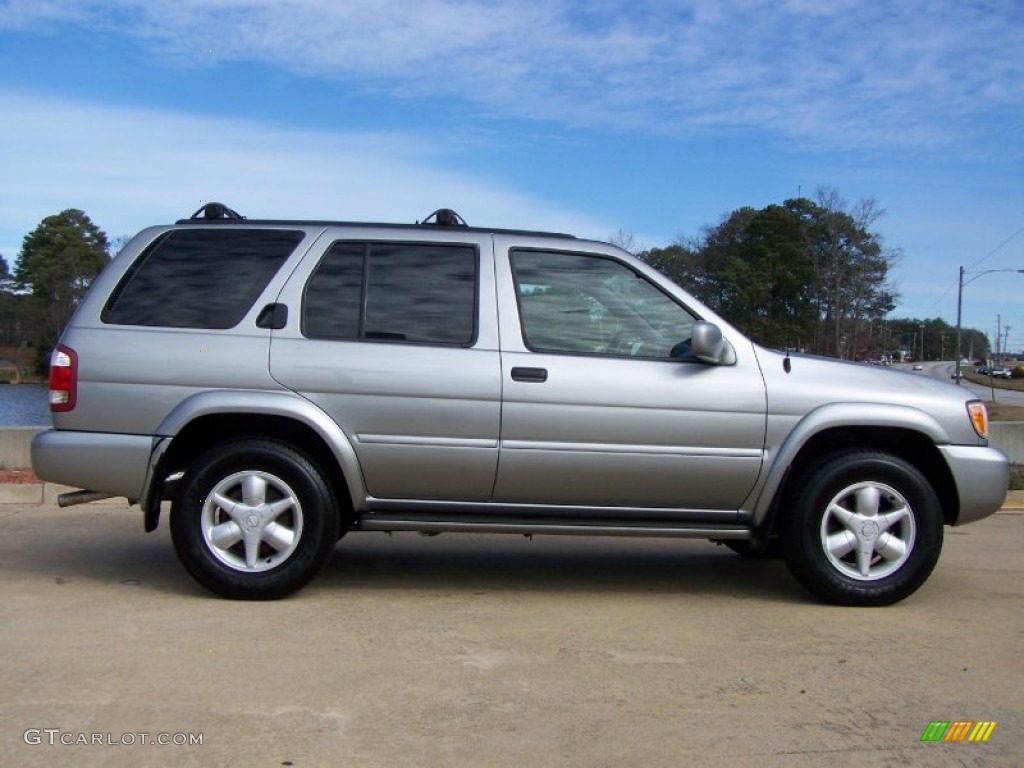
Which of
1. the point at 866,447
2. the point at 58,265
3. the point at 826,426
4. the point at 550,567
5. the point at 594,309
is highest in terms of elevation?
the point at 58,265

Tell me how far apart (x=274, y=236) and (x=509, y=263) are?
129 cm

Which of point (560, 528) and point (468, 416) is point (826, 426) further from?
point (468, 416)

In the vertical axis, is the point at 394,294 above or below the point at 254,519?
above

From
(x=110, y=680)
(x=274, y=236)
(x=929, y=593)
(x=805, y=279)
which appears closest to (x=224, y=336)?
(x=274, y=236)

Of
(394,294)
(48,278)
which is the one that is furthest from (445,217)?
(48,278)

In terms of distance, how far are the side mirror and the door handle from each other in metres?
0.77

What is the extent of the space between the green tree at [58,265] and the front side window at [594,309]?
19471 millimetres

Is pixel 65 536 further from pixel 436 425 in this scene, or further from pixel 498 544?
pixel 436 425

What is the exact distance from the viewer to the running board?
198 inches

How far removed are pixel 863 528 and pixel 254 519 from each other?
123 inches

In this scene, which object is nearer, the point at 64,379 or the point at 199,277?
the point at 64,379

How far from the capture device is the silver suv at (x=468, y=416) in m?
4.97

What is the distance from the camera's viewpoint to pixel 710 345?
488cm

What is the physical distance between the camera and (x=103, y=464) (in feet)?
16.3
